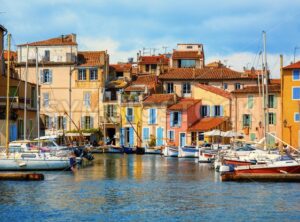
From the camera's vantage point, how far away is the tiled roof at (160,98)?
84.9 m

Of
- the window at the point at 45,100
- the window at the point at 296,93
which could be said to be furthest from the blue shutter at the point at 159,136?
the window at the point at 296,93

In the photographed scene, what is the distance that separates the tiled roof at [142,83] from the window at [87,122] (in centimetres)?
584

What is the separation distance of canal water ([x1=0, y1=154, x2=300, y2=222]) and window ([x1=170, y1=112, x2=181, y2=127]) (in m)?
35.4

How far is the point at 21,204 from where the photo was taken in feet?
106

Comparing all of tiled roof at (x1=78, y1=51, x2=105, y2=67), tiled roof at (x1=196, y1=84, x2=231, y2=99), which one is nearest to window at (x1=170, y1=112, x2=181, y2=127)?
tiled roof at (x1=196, y1=84, x2=231, y2=99)

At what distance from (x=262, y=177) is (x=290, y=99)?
32803 mm

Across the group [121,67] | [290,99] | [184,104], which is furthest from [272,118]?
[121,67]

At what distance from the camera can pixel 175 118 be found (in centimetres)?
8406

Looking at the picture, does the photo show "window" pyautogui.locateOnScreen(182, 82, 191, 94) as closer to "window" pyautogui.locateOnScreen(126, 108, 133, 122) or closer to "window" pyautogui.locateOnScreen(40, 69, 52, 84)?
"window" pyautogui.locateOnScreen(126, 108, 133, 122)

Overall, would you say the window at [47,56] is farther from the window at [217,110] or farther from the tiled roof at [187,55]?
the window at [217,110]

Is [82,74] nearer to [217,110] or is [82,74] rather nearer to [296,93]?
[217,110]

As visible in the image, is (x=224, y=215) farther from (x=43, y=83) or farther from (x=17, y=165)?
(x=43, y=83)

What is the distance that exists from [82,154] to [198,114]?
26.4 m

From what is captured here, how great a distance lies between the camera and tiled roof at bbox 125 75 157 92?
289ft
